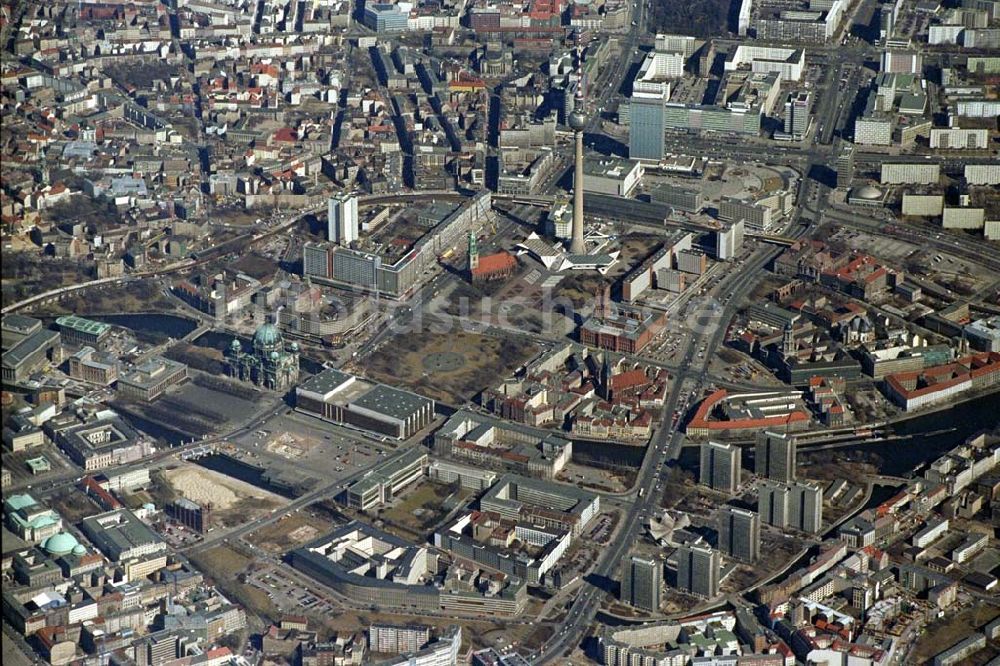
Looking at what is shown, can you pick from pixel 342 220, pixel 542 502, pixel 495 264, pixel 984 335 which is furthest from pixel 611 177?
pixel 542 502

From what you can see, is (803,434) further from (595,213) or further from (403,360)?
(595,213)

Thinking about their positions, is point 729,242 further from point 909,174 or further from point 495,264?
point 909,174

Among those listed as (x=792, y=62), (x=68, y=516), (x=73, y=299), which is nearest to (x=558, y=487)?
(x=68, y=516)

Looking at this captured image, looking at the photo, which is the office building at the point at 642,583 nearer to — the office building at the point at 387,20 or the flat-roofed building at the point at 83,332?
the flat-roofed building at the point at 83,332

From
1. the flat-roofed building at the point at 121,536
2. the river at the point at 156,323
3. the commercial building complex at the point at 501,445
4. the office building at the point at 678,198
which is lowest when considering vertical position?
the flat-roofed building at the point at 121,536

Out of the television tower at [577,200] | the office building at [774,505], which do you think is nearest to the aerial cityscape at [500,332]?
the office building at [774,505]
